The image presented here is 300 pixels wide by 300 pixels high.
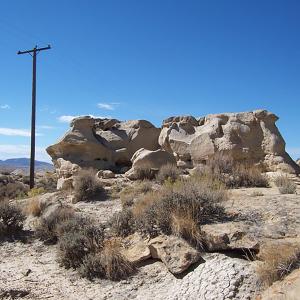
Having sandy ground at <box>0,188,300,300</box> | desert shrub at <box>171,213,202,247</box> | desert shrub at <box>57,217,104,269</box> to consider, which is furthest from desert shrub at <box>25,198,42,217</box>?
desert shrub at <box>171,213,202,247</box>

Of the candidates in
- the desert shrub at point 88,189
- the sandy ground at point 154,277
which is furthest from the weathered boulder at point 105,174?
the sandy ground at point 154,277

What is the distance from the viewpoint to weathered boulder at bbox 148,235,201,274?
6664 millimetres

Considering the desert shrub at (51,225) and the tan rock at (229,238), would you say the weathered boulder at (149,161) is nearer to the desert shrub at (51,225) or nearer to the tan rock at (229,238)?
the desert shrub at (51,225)

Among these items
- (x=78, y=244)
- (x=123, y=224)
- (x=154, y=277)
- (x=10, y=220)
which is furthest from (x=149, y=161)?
(x=154, y=277)

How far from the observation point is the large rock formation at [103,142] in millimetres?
17578

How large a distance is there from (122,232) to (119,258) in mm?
1278

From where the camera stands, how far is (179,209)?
26.3 ft

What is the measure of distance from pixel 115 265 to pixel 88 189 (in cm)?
571

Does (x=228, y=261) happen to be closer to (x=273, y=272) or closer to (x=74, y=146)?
(x=273, y=272)

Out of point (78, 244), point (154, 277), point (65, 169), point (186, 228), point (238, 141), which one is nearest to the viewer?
point (154, 277)

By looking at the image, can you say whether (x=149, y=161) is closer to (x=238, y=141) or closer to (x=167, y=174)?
(x=167, y=174)

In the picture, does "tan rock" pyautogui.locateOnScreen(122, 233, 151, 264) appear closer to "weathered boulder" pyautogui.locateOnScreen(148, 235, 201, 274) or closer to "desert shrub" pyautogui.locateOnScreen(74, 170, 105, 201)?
"weathered boulder" pyautogui.locateOnScreen(148, 235, 201, 274)

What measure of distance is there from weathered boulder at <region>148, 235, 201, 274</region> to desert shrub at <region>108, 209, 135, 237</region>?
3.22ft

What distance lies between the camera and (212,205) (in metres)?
8.38
